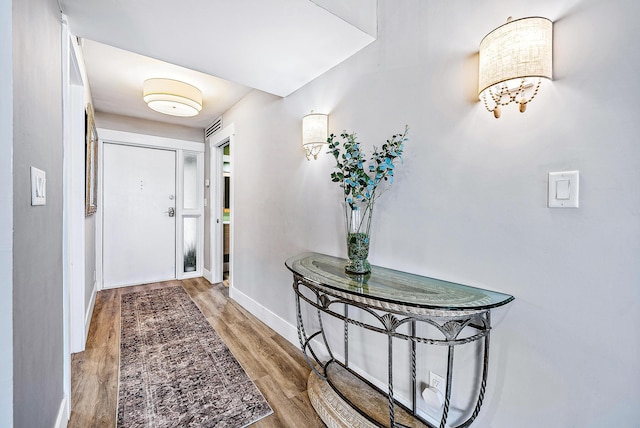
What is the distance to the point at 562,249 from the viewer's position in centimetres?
95

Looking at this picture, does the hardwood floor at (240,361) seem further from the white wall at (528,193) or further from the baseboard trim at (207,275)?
the white wall at (528,193)

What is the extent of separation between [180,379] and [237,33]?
2.13 m

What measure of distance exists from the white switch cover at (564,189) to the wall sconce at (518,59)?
0.26 meters

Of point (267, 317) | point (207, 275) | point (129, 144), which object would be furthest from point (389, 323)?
point (129, 144)

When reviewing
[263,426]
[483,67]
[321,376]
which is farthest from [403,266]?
[263,426]

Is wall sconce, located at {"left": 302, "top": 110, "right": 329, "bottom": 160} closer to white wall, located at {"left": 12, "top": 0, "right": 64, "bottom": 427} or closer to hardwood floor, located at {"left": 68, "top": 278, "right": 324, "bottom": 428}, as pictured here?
white wall, located at {"left": 12, "top": 0, "right": 64, "bottom": 427}

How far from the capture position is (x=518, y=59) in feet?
3.01

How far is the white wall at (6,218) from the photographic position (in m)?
0.71

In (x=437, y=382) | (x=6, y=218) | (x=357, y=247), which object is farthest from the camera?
(x=357, y=247)

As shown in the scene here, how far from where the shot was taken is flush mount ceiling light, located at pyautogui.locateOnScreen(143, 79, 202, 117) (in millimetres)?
2545

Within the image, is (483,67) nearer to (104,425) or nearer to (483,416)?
(483,416)

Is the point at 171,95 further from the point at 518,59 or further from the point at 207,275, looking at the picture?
the point at 518,59

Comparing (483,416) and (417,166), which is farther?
(417,166)

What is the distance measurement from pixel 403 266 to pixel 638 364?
32.5 inches
